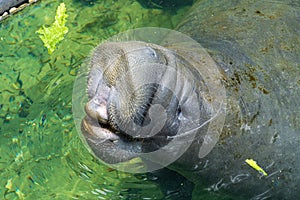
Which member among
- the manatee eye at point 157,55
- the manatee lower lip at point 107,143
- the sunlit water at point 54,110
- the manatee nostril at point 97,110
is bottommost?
the sunlit water at point 54,110

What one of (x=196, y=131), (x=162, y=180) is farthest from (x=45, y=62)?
(x=196, y=131)

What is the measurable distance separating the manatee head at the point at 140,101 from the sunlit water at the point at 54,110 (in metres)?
1.11

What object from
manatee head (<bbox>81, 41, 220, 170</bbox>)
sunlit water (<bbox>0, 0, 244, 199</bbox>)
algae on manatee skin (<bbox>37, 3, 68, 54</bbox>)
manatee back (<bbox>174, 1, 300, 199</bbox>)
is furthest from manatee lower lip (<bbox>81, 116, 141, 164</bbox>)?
algae on manatee skin (<bbox>37, 3, 68, 54</bbox>)

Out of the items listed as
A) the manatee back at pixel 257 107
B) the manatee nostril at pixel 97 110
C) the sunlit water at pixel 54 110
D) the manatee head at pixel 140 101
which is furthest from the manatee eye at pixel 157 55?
the sunlit water at pixel 54 110

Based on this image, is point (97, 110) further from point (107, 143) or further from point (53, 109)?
point (53, 109)

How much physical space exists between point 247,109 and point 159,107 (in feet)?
2.43

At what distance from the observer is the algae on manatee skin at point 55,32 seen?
4.82 m

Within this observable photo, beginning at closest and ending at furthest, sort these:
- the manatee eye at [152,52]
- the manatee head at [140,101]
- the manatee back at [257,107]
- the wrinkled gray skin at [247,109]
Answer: the manatee head at [140,101]
the manatee eye at [152,52]
the wrinkled gray skin at [247,109]
the manatee back at [257,107]

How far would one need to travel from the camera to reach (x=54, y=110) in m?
4.43

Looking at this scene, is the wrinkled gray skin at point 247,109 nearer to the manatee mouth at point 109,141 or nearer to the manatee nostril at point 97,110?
the manatee mouth at point 109,141

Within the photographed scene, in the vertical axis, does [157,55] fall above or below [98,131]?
above

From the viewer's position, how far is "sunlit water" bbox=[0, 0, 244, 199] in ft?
13.2

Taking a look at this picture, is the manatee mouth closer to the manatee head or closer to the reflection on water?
the manatee head

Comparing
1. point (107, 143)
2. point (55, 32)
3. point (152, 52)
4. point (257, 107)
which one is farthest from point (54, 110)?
point (152, 52)
